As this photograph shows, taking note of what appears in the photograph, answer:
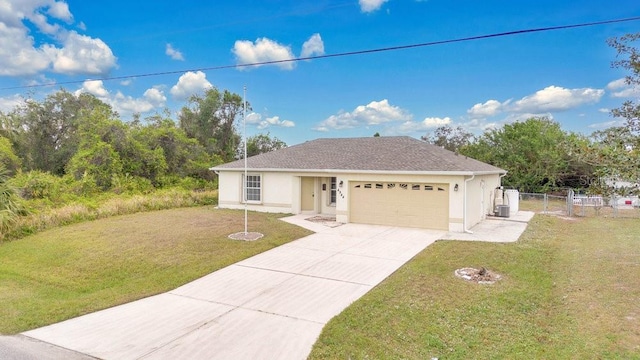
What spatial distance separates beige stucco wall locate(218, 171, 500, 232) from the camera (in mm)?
13617

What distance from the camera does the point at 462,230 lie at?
13.4 meters

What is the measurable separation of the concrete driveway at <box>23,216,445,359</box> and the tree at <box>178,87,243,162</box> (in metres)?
26.7

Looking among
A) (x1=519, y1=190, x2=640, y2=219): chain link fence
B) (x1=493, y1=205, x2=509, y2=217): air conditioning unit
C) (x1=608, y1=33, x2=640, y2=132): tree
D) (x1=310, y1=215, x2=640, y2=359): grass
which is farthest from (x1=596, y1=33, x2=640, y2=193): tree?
(x1=519, y1=190, x2=640, y2=219): chain link fence

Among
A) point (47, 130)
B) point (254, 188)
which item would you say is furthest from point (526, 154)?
point (47, 130)

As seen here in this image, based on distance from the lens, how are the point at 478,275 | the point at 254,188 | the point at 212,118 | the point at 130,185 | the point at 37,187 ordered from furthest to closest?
the point at 212,118
the point at 130,185
the point at 254,188
the point at 37,187
the point at 478,275

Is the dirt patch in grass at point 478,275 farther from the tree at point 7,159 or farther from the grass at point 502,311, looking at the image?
the tree at point 7,159

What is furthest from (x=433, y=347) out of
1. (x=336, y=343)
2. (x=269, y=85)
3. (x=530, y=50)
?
(x=269, y=85)

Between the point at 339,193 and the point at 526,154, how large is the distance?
66.2 ft

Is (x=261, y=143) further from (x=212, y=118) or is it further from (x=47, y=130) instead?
(x=47, y=130)

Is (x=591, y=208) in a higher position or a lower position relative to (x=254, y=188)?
lower

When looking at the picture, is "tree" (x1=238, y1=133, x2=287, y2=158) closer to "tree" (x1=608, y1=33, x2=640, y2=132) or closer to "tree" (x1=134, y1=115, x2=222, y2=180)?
"tree" (x1=134, y1=115, x2=222, y2=180)

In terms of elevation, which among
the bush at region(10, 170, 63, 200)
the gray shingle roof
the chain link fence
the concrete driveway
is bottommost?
the concrete driveway

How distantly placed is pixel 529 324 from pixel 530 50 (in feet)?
44.3

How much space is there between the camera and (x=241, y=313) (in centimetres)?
630
